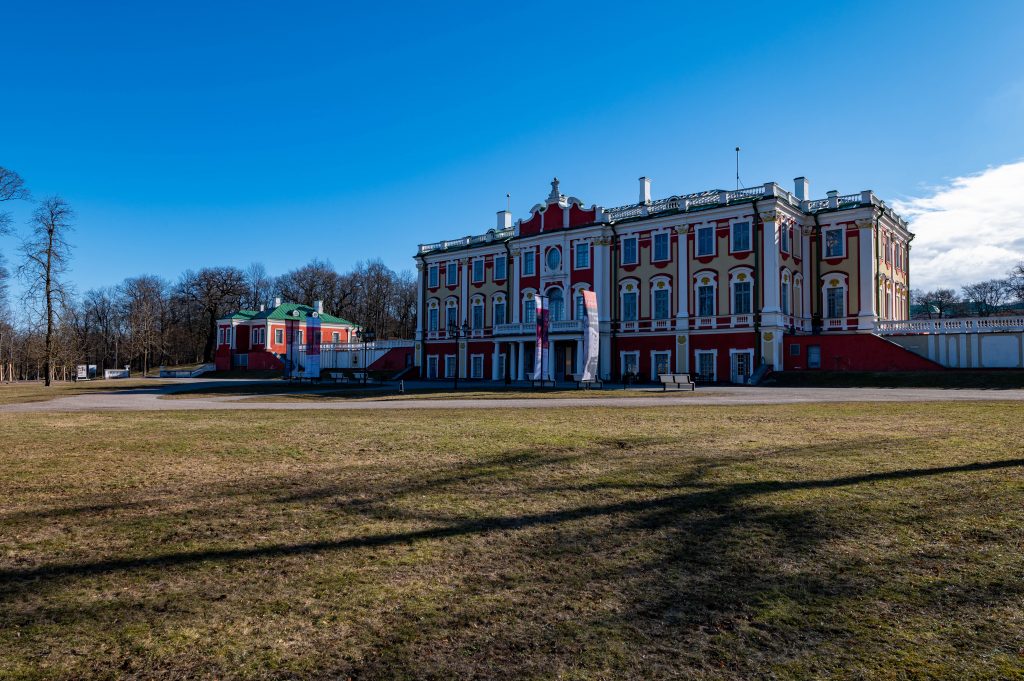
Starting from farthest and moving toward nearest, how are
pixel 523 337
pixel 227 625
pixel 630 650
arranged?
pixel 523 337
pixel 227 625
pixel 630 650

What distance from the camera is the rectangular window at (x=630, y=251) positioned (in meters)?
44.7

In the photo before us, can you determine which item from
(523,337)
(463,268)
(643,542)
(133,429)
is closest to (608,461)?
(643,542)

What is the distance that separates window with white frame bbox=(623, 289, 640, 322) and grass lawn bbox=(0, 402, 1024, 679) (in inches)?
1375

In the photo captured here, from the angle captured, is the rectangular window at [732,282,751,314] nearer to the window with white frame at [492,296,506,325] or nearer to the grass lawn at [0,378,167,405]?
the window with white frame at [492,296,506,325]

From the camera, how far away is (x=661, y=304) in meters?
43.4

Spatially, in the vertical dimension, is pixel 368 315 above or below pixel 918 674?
above

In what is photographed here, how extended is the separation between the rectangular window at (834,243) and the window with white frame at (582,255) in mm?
15307

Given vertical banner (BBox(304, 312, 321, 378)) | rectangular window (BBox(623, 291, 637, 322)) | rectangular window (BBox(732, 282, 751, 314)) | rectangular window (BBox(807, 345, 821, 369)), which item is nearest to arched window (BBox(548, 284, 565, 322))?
rectangular window (BBox(623, 291, 637, 322))

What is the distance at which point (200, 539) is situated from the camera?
18.0ft

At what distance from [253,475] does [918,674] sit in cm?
704

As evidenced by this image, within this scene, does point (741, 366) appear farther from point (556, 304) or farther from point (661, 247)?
point (556, 304)

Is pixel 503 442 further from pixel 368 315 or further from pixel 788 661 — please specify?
pixel 368 315

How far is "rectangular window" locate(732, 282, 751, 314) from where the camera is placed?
131 feet

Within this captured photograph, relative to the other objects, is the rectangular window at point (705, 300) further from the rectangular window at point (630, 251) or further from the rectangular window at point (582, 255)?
the rectangular window at point (582, 255)
